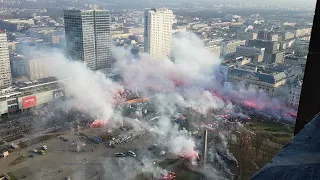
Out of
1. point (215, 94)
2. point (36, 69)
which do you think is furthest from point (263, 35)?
point (36, 69)

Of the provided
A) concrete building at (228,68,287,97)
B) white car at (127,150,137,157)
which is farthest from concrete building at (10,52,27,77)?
concrete building at (228,68,287,97)

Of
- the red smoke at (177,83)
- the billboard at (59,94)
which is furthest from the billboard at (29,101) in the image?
the red smoke at (177,83)

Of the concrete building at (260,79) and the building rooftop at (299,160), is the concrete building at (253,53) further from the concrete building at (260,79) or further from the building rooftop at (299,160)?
the building rooftop at (299,160)

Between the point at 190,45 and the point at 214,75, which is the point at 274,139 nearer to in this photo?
the point at 214,75

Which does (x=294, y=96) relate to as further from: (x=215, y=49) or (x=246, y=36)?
(x=246, y=36)

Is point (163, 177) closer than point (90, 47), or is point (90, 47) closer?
point (163, 177)

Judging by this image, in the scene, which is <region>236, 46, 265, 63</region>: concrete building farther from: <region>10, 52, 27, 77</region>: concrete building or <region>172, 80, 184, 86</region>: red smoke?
<region>10, 52, 27, 77</region>: concrete building

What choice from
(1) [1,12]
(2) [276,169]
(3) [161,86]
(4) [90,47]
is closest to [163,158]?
(3) [161,86]
